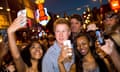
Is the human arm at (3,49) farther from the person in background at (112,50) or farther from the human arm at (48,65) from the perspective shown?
the person in background at (112,50)

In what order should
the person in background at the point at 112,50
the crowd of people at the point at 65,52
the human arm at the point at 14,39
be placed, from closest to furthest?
the person in background at the point at 112,50 < the crowd of people at the point at 65,52 < the human arm at the point at 14,39

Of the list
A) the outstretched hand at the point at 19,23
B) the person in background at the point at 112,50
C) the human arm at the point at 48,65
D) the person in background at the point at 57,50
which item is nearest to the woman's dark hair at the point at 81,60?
the person in background at the point at 57,50

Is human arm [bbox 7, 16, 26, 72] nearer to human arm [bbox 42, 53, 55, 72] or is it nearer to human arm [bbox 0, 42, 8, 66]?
human arm [bbox 0, 42, 8, 66]

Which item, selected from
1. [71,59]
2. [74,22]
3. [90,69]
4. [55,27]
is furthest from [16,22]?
[74,22]

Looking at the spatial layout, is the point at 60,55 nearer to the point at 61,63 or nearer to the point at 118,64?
the point at 61,63

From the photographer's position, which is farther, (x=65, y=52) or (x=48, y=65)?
(x=48, y=65)

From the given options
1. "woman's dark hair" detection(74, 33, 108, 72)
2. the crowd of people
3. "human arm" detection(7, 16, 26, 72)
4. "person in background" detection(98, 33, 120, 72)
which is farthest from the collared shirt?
"person in background" detection(98, 33, 120, 72)

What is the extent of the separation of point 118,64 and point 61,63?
0.75 m

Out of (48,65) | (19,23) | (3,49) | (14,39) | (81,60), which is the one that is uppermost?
(19,23)

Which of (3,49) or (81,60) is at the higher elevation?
(3,49)

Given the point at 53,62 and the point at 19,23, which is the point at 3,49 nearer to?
the point at 19,23

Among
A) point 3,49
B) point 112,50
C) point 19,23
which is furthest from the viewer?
point 3,49

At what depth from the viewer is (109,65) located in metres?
5.38

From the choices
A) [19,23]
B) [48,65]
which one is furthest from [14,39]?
[48,65]
